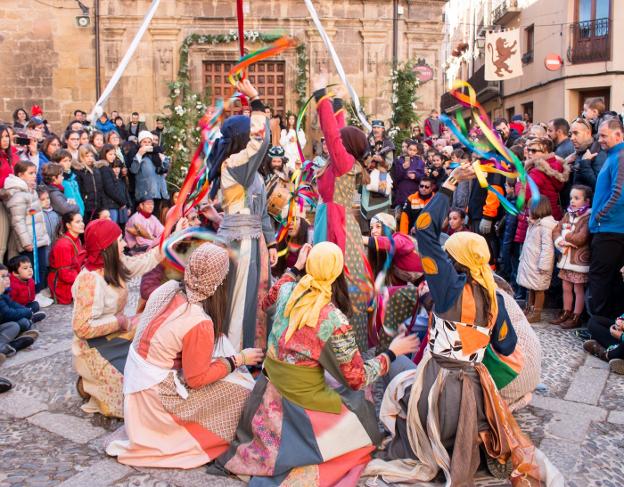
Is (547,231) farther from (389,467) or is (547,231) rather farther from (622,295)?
(389,467)

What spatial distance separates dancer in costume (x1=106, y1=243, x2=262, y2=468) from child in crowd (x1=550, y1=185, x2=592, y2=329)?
155 inches

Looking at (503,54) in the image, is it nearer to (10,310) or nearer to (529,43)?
(529,43)

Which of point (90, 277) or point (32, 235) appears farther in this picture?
point (32, 235)

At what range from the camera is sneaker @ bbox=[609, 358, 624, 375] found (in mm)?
4969

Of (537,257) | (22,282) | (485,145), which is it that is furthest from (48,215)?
(485,145)

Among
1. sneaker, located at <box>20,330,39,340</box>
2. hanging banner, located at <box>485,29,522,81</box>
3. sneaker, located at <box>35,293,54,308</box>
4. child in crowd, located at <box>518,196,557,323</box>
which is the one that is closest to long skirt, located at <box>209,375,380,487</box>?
sneaker, located at <box>20,330,39,340</box>

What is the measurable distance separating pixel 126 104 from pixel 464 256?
1416 centimetres

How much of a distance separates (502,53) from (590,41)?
23.6ft

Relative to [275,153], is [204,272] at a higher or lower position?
lower

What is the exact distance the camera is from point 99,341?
4289 millimetres

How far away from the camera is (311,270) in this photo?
3340 mm

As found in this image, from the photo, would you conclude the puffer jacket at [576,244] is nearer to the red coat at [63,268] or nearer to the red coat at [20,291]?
the red coat at [63,268]

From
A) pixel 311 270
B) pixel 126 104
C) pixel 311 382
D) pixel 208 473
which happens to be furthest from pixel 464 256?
pixel 126 104

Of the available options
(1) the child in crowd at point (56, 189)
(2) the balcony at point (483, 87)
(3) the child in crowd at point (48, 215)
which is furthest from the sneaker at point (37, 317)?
(2) the balcony at point (483, 87)
